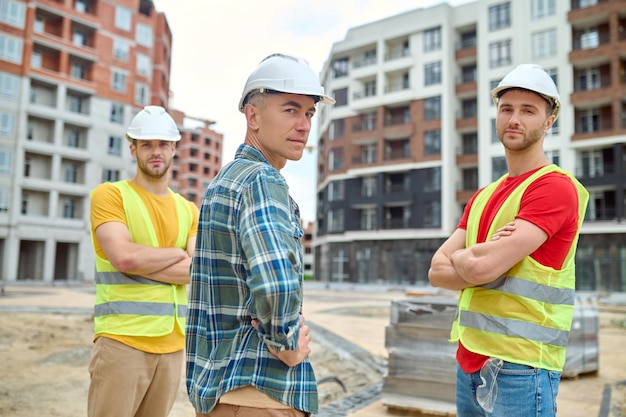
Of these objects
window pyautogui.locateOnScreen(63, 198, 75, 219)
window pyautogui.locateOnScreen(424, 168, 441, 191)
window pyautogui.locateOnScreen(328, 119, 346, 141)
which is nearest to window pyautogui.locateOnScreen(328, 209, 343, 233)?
window pyautogui.locateOnScreen(328, 119, 346, 141)

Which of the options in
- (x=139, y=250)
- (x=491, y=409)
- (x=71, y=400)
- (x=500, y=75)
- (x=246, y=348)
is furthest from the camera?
(x=500, y=75)

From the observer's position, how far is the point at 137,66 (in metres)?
45.8

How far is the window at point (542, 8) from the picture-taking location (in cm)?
3809

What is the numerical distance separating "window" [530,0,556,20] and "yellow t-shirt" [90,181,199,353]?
136 ft

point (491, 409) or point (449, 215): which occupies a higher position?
point (449, 215)

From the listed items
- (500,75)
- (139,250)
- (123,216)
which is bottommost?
(139,250)

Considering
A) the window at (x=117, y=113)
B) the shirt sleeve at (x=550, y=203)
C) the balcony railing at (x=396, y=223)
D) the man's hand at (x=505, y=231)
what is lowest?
the man's hand at (x=505, y=231)

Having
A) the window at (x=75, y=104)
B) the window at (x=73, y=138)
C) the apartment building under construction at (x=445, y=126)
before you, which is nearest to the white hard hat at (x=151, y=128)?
the apartment building under construction at (x=445, y=126)

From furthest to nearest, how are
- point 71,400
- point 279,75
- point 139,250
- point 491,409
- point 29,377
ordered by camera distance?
point 29,377 < point 71,400 < point 139,250 < point 491,409 < point 279,75

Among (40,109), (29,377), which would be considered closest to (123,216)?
(29,377)

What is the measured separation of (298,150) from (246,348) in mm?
725

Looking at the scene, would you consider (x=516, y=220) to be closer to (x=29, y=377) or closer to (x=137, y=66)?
(x=29, y=377)

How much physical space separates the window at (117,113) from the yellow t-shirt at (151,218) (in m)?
44.2

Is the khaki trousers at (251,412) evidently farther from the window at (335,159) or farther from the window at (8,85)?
the window at (335,159)
